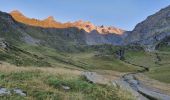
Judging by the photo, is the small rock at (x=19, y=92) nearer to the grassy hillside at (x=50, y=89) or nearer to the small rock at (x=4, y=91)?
the grassy hillside at (x=50, y=89)

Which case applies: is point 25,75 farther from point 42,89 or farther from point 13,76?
point 42,89

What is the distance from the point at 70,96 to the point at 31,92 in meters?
2.05

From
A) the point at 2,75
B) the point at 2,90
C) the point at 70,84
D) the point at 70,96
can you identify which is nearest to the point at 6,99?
the point at 2,90

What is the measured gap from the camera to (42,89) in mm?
18469

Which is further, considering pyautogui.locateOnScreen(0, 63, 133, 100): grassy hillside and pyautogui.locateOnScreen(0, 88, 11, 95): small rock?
pyautogui.locateOnScreen(0, 63, 133, 100): grassy hillside

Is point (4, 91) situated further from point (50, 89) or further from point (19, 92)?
point (50, 89)

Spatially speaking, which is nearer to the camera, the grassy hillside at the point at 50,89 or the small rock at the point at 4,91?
the small rock at the point at 4,91

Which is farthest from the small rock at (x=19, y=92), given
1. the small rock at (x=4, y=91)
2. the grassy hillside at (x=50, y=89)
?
the small rock at (x=4, y=91)

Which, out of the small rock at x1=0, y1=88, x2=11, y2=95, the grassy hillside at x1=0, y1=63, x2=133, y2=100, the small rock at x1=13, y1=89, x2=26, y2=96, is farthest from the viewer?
the grassy hillside at x1=0, y1=63, x2=133, y2=100

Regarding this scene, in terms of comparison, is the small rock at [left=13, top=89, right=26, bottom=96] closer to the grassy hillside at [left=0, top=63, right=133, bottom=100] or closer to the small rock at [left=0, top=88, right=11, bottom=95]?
the grassy hillside at [left=0, top=63, right=133, bottom=100]

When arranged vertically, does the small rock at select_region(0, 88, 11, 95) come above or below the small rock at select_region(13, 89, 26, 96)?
above

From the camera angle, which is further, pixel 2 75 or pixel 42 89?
pixel 2 75

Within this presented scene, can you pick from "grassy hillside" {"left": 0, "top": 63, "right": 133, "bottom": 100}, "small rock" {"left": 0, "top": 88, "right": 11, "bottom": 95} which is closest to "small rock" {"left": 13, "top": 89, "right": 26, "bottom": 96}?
"grassy hillside" {"left": 0, "top": 63, "right": 133, "bottom": 100}

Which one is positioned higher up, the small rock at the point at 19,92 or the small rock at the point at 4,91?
the small rock at the point at 4,91
